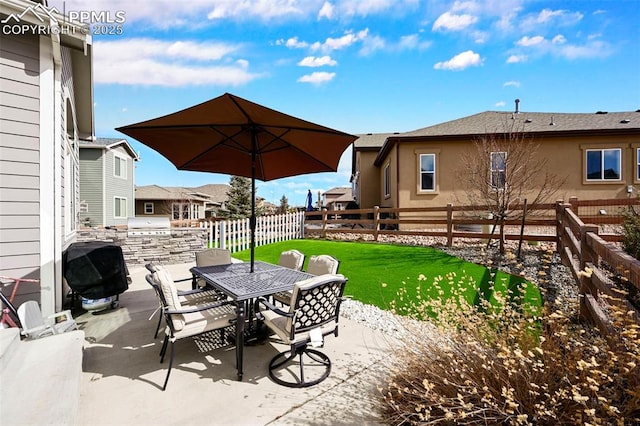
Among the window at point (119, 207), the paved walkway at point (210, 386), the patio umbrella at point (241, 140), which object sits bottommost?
the paved walkway at point (210, 386)

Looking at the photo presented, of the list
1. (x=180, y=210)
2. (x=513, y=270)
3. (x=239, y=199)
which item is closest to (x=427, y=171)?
(x=513, y=270)

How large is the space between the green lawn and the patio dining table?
145cm

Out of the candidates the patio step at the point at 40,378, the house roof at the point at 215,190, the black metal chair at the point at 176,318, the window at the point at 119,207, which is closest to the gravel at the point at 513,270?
the black metal chair at the point at 176,318

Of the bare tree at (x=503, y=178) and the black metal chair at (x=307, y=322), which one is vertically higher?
the bare tree at (x=503, y=178)

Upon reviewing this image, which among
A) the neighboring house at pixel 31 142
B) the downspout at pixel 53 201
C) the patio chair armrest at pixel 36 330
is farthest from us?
the downspout at pixel 53 201

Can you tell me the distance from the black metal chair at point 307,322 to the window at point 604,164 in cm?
1396

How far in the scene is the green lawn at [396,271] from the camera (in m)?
5.37

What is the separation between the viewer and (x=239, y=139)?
4449 millimetres

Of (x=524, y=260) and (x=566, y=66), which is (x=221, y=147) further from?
(x=566, y=66)

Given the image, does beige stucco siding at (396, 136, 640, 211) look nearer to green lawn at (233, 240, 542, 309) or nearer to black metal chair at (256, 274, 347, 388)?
green lawn at (233, 240, 542, 309)

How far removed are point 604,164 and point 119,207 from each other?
26.6m

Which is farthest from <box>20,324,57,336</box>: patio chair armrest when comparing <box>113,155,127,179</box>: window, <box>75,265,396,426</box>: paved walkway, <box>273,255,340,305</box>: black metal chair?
<box>113,155,127,179</box>: window

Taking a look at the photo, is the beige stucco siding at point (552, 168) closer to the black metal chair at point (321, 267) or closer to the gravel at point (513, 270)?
the gravel at point (513, 270)

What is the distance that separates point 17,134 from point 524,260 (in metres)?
9.56
